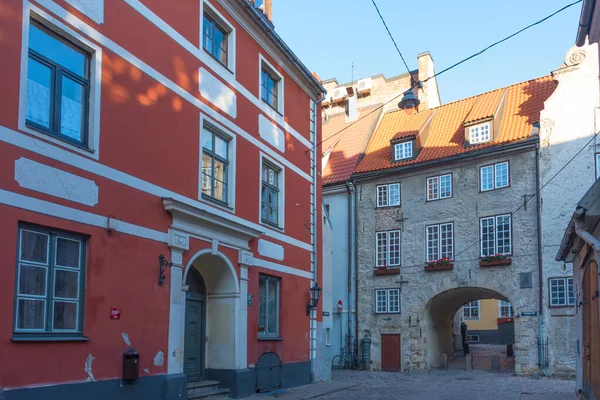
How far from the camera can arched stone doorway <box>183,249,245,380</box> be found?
45.3 ft

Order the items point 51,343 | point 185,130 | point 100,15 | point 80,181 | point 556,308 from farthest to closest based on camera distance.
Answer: point 556,308 → point 185,130 → point 100,15 → point 80,181 → point 51,343

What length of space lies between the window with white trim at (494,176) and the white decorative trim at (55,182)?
17.2 meters

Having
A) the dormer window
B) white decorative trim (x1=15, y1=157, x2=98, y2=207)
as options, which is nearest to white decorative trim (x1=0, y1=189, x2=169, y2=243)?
white decorative trim (x1=15, y1=157, x2=98, y2=207)

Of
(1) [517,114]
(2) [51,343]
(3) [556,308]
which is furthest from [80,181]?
(1) [517,114]

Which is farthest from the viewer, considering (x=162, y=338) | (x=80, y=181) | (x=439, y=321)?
(x=439, y=321)

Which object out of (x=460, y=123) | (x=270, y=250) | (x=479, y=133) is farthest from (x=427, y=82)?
(x=270, y=250)

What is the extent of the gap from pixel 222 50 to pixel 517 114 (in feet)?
47.3

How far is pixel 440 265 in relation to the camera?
2461 cm

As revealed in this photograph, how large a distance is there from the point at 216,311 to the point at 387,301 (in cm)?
1315

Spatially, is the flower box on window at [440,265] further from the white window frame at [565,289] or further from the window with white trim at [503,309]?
the window with white trim at [503,309]

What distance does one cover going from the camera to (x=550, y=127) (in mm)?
Answer: 22547

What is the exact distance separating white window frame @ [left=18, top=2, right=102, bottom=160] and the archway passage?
57.8 ft

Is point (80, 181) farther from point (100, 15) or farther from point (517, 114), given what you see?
point (517, 114)

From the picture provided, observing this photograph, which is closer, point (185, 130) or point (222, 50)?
point (185, 130)
